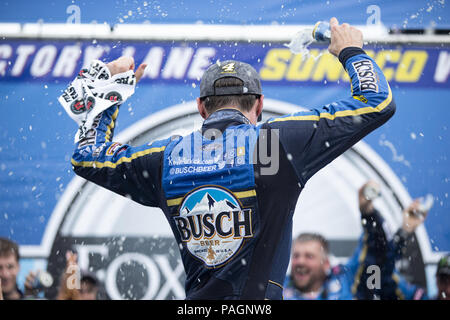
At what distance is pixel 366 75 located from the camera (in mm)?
2006

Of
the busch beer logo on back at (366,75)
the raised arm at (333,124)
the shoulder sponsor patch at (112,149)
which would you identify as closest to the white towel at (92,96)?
the shoulder sponsor patch at (112,149)

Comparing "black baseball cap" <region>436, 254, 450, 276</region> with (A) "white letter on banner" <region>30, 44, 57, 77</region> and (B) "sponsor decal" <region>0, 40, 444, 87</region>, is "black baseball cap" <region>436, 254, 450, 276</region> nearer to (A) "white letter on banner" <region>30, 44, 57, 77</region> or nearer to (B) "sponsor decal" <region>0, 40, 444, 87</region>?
(B) "sponsor decal" <region>0, 40, 444, 87</region>

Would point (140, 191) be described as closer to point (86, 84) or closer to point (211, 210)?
point (211, 210)

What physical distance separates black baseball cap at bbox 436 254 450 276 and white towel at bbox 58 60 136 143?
2870 mm

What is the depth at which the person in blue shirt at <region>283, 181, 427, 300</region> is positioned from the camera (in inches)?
164

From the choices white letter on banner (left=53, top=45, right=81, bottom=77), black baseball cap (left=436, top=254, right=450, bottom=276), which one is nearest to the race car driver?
white letter on banner (left=53, top=45, right=81, bottom=77)

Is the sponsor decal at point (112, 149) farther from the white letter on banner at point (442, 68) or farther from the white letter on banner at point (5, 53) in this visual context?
the white letter on banner at point (442, 68)

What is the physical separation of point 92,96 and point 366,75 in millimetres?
1061

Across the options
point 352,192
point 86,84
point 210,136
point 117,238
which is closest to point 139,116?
point 117,238

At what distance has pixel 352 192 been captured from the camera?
429 centimetres

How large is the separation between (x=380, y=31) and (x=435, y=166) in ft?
3.61

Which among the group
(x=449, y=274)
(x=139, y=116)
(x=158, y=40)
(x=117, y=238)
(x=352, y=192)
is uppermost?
(x=158, y=40)

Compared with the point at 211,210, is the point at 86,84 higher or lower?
higher

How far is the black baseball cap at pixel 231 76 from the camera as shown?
213 centimetres
